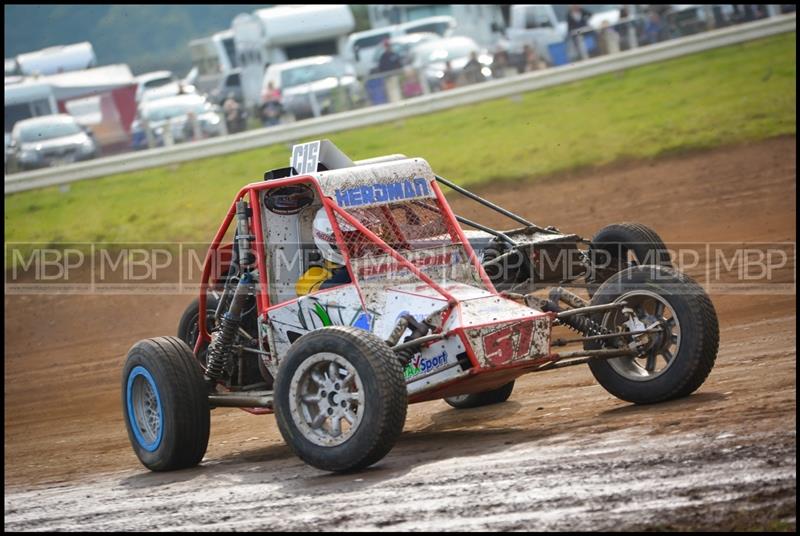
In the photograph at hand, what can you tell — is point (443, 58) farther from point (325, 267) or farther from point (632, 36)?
point (325, 267)

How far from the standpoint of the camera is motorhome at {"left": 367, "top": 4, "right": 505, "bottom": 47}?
99.5ft

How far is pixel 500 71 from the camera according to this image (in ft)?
71.1

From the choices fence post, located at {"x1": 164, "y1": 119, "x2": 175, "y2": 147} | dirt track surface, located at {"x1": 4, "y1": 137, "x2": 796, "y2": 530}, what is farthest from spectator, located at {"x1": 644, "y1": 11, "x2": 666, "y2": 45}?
dirt track surface, located at {"x1": 4, "y1": 137, "x2": 796, "y2": 530}

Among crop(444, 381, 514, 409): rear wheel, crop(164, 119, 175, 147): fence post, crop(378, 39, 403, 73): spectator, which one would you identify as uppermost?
crop(378, 39, 403, 73): spectator

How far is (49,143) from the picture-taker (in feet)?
71.8

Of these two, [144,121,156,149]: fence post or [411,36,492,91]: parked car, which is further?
[411,36,492,91]: parked car

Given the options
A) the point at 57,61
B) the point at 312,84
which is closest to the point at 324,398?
the point at 312,84

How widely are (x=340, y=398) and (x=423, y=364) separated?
0.57m

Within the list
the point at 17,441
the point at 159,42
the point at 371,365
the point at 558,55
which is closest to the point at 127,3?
the point at 159,42

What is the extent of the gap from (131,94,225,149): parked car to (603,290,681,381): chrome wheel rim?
1467 cm

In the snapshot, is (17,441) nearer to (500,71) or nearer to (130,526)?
(130,526)

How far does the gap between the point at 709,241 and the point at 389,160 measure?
7506mm

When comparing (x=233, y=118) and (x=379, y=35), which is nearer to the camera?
(x=233, y=118)

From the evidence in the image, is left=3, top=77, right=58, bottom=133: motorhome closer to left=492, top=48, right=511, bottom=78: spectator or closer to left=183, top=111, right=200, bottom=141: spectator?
left=183, top=111, right=200, bottom=141: spectator
